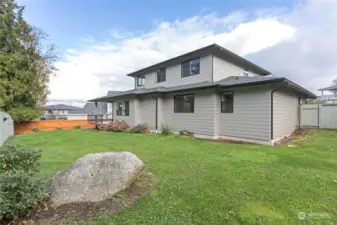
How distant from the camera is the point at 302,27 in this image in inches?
514

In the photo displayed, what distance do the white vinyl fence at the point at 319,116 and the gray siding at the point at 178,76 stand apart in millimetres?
7222

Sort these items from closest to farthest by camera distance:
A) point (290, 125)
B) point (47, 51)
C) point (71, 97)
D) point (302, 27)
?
point (290, 125), point (302, 27), point (47, 51), point (71, 97)

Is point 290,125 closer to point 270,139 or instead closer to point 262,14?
point 270,139

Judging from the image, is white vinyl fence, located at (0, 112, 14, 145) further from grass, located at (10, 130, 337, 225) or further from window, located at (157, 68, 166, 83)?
window, located at (157, 68, 166, 83)

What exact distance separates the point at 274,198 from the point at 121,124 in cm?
1234

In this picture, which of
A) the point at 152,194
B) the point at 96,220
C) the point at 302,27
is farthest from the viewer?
the point at 302,27

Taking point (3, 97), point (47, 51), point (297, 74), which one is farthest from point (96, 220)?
point (297, 74)

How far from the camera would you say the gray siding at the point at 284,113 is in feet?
29.2

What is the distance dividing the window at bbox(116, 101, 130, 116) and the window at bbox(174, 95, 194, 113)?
16.8 ft

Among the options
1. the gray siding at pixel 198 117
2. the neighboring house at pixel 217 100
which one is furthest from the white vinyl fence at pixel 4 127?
the gray siding at pixel 198 117

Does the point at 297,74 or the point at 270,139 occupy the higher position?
the point at 297,74

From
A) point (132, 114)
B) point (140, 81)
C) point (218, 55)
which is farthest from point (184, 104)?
point (140, 81)

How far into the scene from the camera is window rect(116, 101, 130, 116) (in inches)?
621

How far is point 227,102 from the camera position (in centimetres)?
1000
